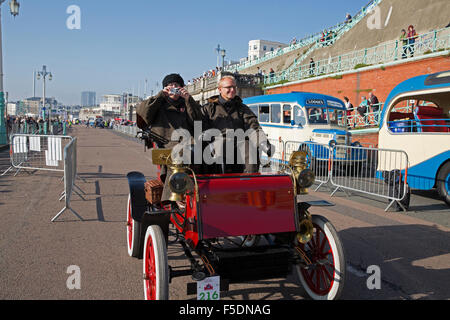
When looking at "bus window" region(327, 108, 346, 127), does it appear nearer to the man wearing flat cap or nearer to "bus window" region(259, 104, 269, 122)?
"bus window" region(259, 104, 269, 122)

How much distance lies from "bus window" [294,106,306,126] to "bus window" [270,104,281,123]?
941 millimetres

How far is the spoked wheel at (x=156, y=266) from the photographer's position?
109 inches

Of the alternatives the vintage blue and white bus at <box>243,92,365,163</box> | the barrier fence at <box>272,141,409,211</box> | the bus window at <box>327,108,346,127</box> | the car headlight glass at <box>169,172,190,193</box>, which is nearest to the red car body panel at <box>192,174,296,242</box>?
the car headlight glass at <box>169,172,190,193</box>

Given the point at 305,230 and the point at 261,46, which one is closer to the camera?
the point at 305,230

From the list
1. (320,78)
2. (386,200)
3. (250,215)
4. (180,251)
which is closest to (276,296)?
(250,215)

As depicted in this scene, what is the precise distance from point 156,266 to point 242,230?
0.76 metres

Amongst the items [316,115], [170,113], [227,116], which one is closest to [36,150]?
[170,113]

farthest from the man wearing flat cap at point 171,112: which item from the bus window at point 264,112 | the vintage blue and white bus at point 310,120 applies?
the bus window at point 264,112

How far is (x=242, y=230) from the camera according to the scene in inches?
118

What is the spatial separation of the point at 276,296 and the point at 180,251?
1660 millimetres

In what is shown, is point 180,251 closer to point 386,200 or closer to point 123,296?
point 123,296

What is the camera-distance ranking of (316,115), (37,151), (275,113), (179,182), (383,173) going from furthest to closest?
1. (275,113)
2. (316,115)
3. (37,151)
4. (383,173)
5. (179,182)

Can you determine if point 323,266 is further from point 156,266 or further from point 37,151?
point 37,151

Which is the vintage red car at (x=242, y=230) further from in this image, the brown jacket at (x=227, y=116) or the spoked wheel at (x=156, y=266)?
the brown jacket at (x=227, y=116)
